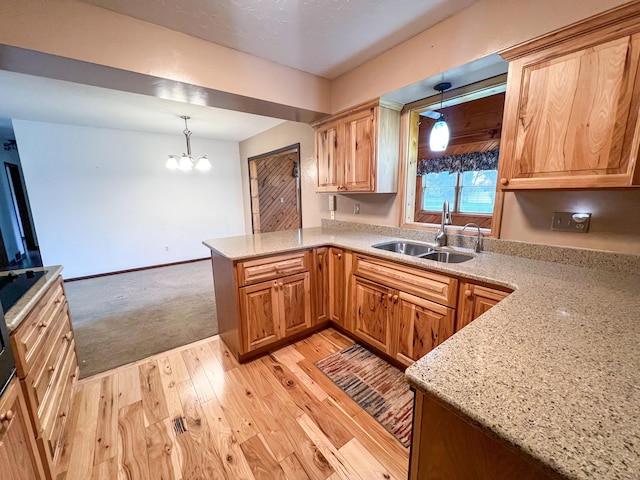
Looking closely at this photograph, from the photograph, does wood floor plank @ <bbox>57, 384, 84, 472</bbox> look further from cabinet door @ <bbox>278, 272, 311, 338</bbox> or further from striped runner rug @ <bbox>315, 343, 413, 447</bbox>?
striped runner rug @ <bbox>315, 343, 413, 447</bbox>

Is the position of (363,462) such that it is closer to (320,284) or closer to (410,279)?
(410,279)

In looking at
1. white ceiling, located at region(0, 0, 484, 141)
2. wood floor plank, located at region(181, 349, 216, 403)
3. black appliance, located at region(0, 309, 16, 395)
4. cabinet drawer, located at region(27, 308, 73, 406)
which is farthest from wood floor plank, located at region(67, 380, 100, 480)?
white ceiling, located at region(0, 0, 484, 141)

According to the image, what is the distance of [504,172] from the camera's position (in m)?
1.53

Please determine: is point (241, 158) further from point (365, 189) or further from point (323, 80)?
point (365, 189)

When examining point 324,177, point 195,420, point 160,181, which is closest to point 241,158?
point 160,181

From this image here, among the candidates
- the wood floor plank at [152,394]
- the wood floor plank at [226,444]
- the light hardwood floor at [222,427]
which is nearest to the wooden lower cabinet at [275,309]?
the light hardwood floor at [222,427]

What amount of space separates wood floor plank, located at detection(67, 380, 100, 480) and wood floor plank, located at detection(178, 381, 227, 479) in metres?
0.44

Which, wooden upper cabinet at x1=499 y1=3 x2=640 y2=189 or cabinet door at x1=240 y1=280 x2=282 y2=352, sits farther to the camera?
cabinet door at x1=240 y1=280 x2=282 y2=352

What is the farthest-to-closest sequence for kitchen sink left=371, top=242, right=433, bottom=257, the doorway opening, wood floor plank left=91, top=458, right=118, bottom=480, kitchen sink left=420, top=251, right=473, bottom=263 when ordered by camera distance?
the doorway opening
kitchen sink left=371, top=242, right=433, bottom=257
kitchen sink left=420, top=251, right=473, bottom=263
wood floor plank left=91, top=458, right=118, bottom=480

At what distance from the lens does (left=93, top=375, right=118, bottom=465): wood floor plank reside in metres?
1.41

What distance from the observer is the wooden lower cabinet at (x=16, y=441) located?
0.86 metres

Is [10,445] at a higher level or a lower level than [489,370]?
lower

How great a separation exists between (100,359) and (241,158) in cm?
424

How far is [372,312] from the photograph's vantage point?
2.10m
